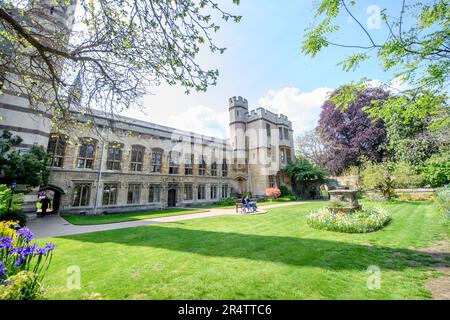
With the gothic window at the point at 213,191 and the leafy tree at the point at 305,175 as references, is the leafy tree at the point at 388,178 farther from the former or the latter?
the gothic window at the point at 213,191

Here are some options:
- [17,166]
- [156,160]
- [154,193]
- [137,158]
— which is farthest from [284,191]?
[17,166]

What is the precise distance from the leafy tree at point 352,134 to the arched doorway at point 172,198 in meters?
23.5

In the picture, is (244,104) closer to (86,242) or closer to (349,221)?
(349,221)

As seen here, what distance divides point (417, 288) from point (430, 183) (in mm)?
23000

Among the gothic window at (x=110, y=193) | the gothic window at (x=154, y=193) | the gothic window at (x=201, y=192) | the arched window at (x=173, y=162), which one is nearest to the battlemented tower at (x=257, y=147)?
the gothic window at (x=201, y=192)

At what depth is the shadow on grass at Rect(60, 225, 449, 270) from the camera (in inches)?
188

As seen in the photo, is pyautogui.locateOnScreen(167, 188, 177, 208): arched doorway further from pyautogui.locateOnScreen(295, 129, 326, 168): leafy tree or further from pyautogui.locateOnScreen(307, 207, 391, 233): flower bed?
pyautogui.locateOnScreen(295, 129, 326, 168): leafy tree

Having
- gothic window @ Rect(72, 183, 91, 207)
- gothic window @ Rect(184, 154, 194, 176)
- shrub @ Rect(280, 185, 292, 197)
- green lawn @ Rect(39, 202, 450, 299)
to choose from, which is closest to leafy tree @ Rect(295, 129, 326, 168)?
shrub @ Rect(280, 185, 292, 197)

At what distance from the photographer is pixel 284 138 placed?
31.7 metres

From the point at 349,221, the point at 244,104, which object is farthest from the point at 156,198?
the point at 244,104

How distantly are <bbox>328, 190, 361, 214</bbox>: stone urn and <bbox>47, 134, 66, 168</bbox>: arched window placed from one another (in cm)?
1982

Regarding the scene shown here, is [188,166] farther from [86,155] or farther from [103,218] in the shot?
[103,218]

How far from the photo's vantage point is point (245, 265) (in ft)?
15.2

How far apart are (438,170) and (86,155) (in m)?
31.9
